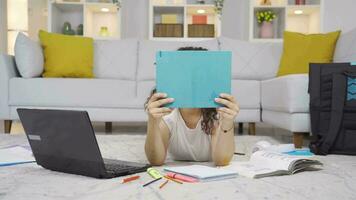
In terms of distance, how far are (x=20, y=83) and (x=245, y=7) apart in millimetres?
2784

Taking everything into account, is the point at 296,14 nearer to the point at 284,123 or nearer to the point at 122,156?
the point at 284,123

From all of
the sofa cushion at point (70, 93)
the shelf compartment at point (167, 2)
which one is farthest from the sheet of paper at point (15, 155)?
the shelf compartment at point (167, 2)

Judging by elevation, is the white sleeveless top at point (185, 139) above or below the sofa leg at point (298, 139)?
above

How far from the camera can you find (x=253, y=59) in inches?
138

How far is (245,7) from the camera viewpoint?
4727mm

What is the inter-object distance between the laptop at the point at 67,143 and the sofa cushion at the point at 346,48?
2.00 meters

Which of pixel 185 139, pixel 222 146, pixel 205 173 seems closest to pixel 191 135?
pixel 185 139

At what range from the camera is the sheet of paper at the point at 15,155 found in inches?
66.7

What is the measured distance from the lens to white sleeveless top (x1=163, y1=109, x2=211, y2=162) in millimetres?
1593

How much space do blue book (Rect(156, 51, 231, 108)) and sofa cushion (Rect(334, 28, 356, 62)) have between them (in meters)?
1.79

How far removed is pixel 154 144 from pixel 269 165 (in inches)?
18.5

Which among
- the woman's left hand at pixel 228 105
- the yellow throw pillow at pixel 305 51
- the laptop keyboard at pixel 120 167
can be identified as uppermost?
the yellow throw pillow at pixel 305 51

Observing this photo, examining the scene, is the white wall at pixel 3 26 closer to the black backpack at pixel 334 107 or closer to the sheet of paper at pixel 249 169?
the black backpack at pixel 334 107

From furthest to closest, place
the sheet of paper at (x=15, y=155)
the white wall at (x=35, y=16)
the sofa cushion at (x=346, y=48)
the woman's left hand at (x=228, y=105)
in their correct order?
the white wall at (x=35, y=16) < the sofa cushion at (x=346, y=48) < the sheet of paper at (x=15, y=155) < the woman's left hand at (x=228, y=105)
